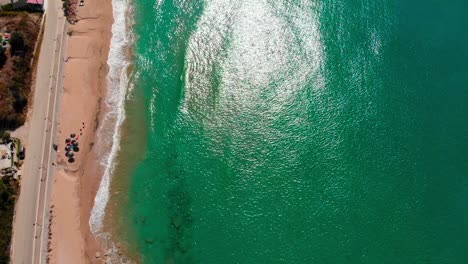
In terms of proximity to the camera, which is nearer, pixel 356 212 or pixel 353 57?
pixel 356 212

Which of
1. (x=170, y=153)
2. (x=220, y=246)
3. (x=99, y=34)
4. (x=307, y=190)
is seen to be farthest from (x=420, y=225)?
(x=99, y=34)

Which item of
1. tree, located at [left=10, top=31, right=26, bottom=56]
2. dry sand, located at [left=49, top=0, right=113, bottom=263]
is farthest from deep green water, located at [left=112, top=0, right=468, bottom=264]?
tree, located at [left=10, top=31, right=26, bottom=56]

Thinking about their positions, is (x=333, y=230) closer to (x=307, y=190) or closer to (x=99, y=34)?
(x=307, y=190)

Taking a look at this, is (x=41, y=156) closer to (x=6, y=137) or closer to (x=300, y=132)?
(x=6, y=137)

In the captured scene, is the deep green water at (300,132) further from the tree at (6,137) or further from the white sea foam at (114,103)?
the tree at (6,137)

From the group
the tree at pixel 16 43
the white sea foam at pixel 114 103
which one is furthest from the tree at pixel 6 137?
the tree at pixel 16 43
